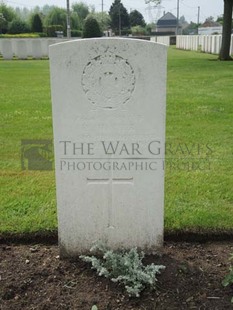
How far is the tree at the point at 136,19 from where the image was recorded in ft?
293

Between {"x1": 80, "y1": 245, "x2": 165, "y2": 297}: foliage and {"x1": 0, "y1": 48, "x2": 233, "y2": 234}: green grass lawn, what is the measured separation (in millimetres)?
654

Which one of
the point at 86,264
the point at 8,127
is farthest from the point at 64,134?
the point at 8,127

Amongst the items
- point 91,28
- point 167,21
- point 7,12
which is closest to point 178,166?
point 91,28

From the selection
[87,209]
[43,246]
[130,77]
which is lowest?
[43,246]

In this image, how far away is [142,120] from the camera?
2.65 meters

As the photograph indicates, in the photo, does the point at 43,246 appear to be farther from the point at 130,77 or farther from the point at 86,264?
the point at 130,77

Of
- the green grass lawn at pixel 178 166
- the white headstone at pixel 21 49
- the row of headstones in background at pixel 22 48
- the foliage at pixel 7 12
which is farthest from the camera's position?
the foliage at pixel 7 12

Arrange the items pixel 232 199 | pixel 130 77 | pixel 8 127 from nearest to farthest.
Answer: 1. pixel 130 77
2. pixel 232 199
3. pixel 8 127

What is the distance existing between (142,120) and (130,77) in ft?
0.93

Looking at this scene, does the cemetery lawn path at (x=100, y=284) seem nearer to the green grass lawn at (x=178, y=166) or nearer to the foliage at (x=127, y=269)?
the foliage at (x=127, y=269)

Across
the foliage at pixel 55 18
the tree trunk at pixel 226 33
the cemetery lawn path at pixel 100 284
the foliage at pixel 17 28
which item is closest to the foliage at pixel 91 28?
the tree trunk at pixel 226 33

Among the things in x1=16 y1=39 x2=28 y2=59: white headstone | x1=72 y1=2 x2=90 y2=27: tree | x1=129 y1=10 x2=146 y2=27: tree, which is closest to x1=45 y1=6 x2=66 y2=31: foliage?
x1=72 y1=2 x2=90 y2=27: tree

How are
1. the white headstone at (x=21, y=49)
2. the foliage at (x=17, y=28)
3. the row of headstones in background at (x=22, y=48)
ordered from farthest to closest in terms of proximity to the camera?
1. the foliage at (x=17, y=28)
2. the white headstone at (x=21, y=49)
3. the row of headstones in background at (x=22, y=48)

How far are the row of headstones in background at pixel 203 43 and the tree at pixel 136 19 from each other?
5356cm
